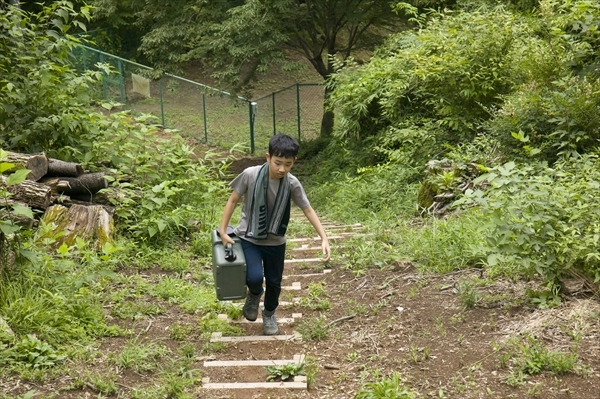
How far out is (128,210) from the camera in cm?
820

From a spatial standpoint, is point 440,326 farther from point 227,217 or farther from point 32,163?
point 32,163

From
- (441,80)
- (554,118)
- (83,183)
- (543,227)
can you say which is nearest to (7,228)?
(83,183)

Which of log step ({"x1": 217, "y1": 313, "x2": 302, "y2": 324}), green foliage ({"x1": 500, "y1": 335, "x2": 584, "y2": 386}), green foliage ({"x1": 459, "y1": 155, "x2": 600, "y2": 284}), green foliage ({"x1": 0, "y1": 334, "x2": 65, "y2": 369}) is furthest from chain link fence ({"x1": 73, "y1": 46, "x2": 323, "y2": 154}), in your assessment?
green foliage ({"x1": 500, "y1": 335, "x2": 584, "y2": 386})

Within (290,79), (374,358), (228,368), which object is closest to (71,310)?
(228,368)

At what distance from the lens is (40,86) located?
831 cm

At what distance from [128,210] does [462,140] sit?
5074mm

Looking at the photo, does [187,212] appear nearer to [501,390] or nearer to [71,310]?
[71,310]

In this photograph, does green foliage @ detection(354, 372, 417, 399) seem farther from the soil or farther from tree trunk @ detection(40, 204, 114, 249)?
tree trunk @ detection(40, 204, 114, 249)

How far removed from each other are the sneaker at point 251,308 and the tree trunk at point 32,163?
3.15 metres

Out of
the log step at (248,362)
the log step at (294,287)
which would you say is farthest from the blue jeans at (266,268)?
the log step at (294,287)

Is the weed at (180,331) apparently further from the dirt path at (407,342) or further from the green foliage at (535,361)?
the green foliage at (535,361)

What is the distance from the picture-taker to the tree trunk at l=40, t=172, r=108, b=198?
812cm

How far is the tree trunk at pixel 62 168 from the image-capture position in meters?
8.17

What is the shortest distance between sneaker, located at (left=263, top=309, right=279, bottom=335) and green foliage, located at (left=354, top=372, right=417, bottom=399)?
49.4 inches
